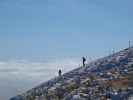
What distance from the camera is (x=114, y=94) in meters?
97.4

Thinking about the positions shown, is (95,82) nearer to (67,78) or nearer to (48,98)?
(48,98)

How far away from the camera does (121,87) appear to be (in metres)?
107

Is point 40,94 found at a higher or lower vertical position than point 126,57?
lower

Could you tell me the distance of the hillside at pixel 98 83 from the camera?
10425cm

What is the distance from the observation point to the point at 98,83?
402 ft

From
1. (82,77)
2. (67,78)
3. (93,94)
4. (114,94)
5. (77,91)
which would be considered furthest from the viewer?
(67,78)

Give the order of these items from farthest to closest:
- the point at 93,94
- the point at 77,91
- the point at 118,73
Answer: the point at 118,73, the point at 77,91, the point at 93,94

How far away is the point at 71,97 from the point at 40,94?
24915 mm

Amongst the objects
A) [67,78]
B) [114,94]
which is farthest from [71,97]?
[67,78]

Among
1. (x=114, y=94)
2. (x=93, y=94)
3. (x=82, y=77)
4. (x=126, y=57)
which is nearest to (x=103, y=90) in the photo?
(x=93, y=94)

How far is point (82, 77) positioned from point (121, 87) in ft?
98.1

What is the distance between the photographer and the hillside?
104 meters

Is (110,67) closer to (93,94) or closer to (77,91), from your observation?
(77,91)

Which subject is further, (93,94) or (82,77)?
(82,77)
